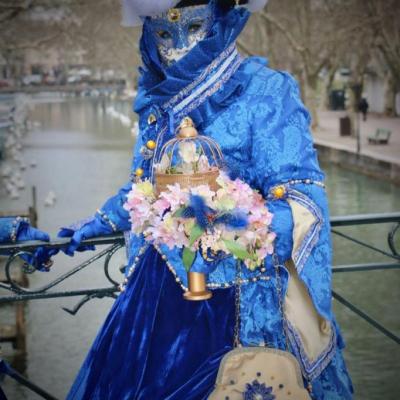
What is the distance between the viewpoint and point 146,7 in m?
2.83

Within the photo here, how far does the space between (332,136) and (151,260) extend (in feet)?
90.5

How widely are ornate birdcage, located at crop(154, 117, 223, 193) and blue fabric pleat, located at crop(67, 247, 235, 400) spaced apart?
0.35m

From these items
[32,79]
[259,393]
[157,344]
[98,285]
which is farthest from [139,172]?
[32,79]

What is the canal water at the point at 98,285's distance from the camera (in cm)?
789

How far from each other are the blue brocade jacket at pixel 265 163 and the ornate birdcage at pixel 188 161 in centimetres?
6

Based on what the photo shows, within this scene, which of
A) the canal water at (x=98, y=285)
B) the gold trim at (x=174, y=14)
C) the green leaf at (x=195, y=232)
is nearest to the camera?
the green leaf at (x=195, y=232)

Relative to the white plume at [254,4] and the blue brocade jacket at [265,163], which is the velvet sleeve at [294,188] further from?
the white plume at [254,4]

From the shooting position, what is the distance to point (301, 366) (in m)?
2.68

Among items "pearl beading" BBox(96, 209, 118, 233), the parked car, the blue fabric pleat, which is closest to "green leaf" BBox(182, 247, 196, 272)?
the blue fabric pleat

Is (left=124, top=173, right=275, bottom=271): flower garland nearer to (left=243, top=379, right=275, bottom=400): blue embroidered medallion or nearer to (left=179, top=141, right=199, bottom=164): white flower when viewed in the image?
(left=179, top=141, right=199, bottom=164): white flower

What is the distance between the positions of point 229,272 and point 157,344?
330 mm

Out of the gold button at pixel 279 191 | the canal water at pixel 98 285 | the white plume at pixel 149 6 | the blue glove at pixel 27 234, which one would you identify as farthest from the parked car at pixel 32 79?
the gold button at pixel 279 191

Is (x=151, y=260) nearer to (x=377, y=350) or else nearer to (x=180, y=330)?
(x=180, y=330)

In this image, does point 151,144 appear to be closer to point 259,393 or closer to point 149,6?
point 149,6
